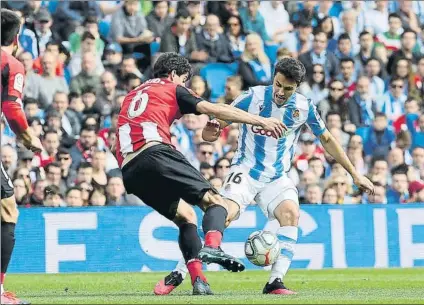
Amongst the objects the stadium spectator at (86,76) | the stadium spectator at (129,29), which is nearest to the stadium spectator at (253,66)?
the stadium spectator at (129,29)

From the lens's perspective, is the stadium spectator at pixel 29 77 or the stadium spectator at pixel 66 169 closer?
the stadium spectator at pixel 66 169

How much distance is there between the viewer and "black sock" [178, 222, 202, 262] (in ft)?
33.0

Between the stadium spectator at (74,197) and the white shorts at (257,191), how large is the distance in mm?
5156

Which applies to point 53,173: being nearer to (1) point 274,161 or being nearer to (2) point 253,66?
(2) point 253,66

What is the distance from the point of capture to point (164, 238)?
1526 cm

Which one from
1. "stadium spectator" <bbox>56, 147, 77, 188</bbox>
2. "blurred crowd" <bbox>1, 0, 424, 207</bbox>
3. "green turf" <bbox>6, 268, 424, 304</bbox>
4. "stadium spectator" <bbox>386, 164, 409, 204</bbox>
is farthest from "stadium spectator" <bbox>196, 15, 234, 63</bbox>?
"green turf" <bbox>6, 268, 424, 304</bbox>

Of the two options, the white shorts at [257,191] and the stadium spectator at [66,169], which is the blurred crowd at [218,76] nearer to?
the stadium spectator at [66,169]

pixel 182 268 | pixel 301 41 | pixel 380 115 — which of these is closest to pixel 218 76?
pixel 301 41

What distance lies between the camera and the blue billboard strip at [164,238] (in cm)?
1502

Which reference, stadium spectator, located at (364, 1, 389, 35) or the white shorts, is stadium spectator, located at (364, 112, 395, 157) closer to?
stadium spectator, located at (364, 1, 389, 35)

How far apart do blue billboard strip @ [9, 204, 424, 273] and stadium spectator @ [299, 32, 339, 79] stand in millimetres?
3875

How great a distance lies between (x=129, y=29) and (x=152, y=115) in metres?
8.85

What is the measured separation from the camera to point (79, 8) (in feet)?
61.4

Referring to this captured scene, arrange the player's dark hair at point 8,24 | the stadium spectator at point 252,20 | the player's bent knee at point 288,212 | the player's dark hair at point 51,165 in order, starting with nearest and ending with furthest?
1. the player's dark hair at point 8,24
2. the player's bent knee at point 288,212
3. the player's dark hair at point 51,165
4. the stadium spectator at point 252,20
